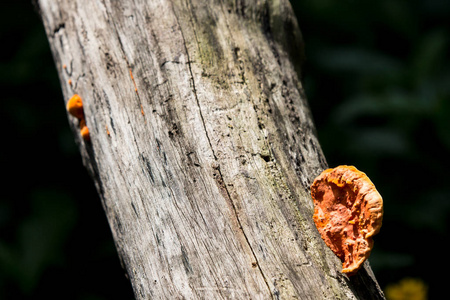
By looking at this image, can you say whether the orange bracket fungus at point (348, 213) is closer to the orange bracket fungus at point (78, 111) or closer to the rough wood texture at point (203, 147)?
the rough wood texture at point (203, 147)

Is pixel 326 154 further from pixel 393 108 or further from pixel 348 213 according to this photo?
pixel 348 213

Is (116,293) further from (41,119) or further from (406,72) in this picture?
(406,72)

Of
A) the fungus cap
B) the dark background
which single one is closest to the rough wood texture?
the fungus cap

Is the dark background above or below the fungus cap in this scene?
below

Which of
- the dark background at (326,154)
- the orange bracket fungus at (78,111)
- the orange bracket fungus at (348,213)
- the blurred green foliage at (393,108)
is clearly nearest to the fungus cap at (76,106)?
the orange bracket fungus at (78,111)

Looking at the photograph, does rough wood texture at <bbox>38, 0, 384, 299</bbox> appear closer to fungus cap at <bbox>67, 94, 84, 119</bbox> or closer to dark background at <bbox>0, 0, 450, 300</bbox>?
fungus cap at <bbox>67, 94, 84, 119</bbox>

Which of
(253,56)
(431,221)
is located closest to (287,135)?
(253,56)
